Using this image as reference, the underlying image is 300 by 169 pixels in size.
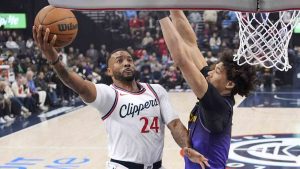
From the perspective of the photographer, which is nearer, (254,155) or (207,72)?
(207,72)

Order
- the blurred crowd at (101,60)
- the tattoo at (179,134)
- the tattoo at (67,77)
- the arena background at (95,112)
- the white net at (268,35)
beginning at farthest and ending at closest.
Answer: the blurred crowd at (101,60) → the arena background at (95,112) → the white net at (268,35) → the tattoo at (179,134) → the tattoo at (67,77)

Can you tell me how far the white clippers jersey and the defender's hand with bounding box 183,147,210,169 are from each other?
457mm

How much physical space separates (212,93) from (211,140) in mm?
400

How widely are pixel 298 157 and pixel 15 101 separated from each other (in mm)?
6590

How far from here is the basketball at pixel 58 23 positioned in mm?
3182

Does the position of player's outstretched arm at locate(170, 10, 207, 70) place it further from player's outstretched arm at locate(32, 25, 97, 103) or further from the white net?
player's outstretched arm at locate(32, 25, 97, 103)

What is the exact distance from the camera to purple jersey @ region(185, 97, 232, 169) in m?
3.25

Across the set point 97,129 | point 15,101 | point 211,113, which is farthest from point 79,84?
point 15,101

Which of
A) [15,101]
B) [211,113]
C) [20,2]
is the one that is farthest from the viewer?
[20,2]

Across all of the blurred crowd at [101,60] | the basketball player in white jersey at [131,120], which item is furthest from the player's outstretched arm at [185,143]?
the blurred crowd at [101,60]

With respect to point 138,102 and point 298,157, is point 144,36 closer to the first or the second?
point 298,157

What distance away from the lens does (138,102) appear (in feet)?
12.0

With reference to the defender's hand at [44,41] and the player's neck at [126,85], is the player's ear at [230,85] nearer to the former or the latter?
the player's neck at [126,85]

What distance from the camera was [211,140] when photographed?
10.7 feet
